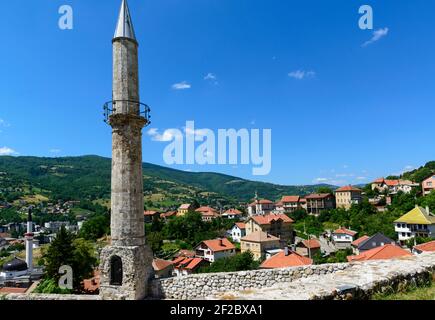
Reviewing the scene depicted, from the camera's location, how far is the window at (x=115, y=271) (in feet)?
33.2

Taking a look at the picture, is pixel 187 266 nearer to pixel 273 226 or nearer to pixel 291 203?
pixel 273 226

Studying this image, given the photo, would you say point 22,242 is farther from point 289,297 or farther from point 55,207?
point 289,297

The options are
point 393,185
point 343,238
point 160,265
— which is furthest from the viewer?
point 393,185

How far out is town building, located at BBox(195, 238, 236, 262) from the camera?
5541 cm

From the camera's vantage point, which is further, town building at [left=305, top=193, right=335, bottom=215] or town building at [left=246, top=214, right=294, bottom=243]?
town building at [left=305, top=193, right=335, bottom=215]

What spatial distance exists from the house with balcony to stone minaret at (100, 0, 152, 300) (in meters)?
49.4

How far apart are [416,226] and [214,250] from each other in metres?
33.5

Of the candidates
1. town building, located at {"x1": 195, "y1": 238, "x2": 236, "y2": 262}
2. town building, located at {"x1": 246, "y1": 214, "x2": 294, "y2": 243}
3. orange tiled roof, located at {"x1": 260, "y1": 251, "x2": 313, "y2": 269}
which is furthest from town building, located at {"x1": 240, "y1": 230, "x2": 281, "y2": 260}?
orange tiled roof, located at {"x1": 260, "y1": 251, "x2": 313, "y2": 269}

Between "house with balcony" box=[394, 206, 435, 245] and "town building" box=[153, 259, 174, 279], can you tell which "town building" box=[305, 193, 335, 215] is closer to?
"house with balcony" box=[394, 206, 435, 245]

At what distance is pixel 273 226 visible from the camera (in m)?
72.1

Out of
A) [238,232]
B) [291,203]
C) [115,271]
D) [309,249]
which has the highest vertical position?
Result: [115,271]

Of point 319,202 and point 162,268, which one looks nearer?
point 162,268

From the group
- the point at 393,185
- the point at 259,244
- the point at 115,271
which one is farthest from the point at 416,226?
the point at 393,185
